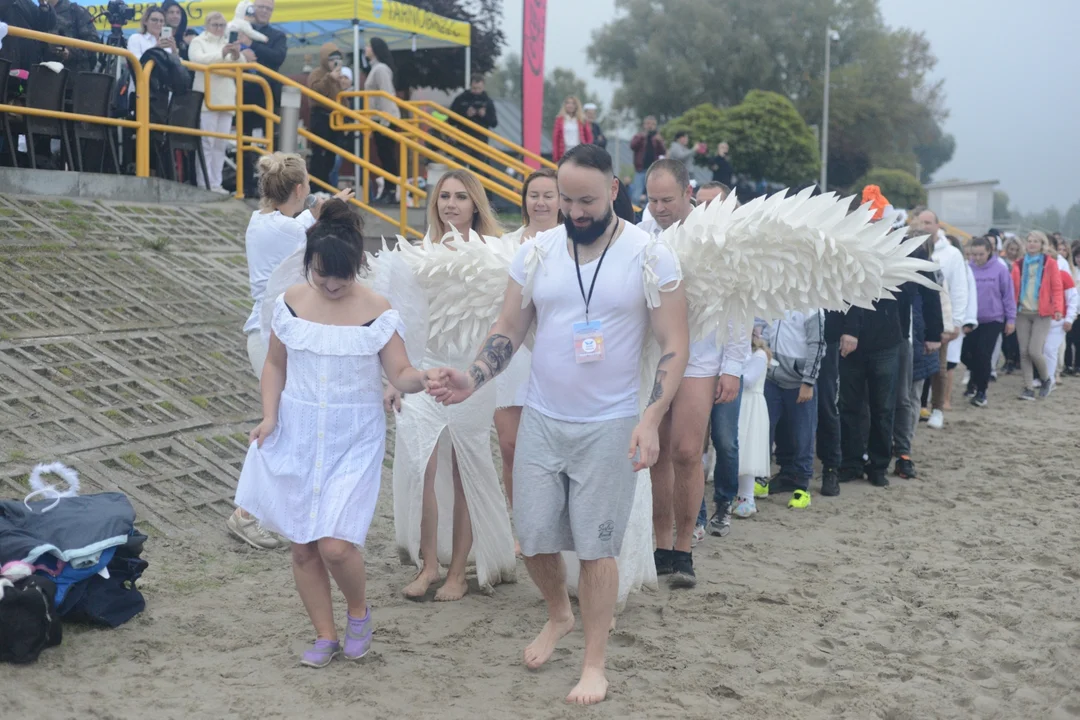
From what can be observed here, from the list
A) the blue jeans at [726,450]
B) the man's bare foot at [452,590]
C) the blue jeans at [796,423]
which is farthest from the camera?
the blue jeans at [796,423]

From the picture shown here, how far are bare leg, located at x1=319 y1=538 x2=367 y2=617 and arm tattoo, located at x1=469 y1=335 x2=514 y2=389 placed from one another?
783mm

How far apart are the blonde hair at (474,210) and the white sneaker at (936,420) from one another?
707 cm

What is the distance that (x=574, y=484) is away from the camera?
4.10 metres

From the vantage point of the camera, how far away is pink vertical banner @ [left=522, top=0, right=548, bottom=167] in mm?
16469

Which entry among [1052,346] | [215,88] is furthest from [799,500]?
[215,88]

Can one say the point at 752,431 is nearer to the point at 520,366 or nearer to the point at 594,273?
the point at 520,366

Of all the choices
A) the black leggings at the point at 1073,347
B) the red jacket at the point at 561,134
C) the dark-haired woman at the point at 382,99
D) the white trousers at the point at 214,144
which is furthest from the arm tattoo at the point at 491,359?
the black leggings at the point at 1073,347

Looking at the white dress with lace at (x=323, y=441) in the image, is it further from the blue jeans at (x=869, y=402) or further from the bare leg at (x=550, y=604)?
the blue jeans at (x=869, y=402)

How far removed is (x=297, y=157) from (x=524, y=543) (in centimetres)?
256

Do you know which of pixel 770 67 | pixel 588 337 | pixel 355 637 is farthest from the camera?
pixel 770 67

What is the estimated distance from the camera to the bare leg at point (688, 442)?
536 cm

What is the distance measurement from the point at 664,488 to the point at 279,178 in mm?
2506

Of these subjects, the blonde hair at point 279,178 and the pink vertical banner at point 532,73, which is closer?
the blonde hair at point 279,178

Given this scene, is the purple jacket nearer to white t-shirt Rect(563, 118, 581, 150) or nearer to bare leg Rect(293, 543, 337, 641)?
white t-shirt Rect(563, 118, 581, 150)
